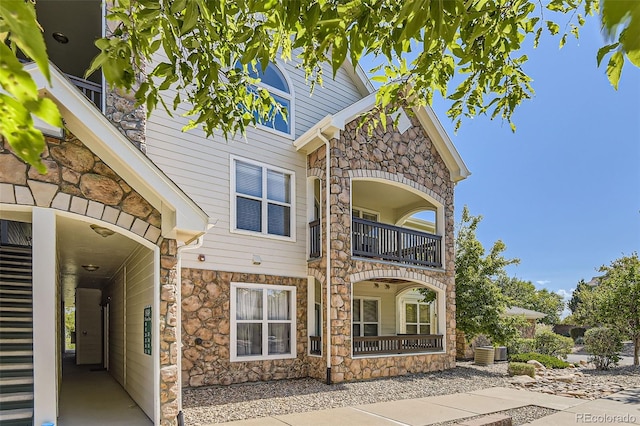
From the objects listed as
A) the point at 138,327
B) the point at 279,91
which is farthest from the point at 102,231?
the point at 279,91

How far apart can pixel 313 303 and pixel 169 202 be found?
6.75m

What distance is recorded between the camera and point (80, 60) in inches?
408

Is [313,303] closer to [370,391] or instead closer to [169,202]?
[370,391]

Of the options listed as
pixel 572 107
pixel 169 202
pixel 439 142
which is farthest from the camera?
pixel 572 107

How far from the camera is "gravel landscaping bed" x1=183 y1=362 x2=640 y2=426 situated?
24.1 ft

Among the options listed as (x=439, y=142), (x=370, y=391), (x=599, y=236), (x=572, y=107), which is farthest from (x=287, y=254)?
(x=599, y=236)

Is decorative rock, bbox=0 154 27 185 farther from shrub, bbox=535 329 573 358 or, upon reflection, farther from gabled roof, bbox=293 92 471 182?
shrub, bbox=535 329 573 358

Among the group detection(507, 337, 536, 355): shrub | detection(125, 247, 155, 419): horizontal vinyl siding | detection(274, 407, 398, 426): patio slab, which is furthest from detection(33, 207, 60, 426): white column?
detection(507, 337, 536, 355): shrub

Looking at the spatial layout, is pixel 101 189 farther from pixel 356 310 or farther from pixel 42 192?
pixel 356 310

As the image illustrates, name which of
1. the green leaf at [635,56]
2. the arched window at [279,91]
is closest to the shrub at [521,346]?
the arched window at [279,91]

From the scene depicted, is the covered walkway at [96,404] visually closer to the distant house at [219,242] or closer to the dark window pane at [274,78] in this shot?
the distant house at [219,242]

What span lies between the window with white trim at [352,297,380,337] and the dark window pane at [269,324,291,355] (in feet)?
13.4

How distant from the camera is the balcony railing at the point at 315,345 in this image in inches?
431

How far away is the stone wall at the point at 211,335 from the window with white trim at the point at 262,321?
0.18m
